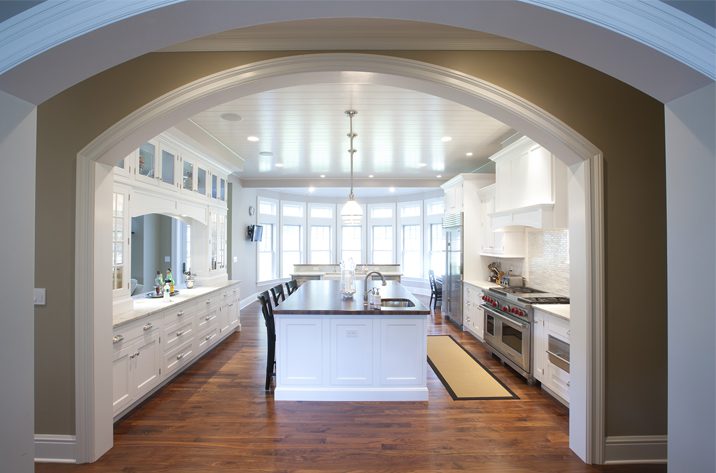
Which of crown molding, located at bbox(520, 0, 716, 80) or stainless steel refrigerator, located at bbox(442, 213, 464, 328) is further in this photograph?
stainless steel refrigerator, located at bbox(442, 213, 464, 328)

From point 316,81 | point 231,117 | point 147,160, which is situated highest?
point 231,117

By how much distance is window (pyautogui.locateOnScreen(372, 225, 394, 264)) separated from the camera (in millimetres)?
9961

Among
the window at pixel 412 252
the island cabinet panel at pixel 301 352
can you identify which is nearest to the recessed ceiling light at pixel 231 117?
the island cabinet panel at pixel 301 352

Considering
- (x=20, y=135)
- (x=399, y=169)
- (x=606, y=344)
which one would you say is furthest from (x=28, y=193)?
(x=399, y=169)

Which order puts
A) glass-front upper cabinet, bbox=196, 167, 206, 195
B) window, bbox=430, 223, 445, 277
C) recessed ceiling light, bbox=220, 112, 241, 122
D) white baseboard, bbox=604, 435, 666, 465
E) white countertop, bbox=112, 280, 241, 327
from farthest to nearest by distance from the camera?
window, bbox=430, 223, 445, 277 < glass-front upper cabinet, bbox=196, 167, 206, 195 < recessed ceiling light, bbox=220, 112, 241, 122 < white countertop, bbox=112, 280, 241, 327 < white baseboard, bbox=604, 435, 666, 465

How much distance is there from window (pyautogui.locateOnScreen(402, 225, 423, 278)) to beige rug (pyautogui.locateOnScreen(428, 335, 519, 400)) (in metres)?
4.61

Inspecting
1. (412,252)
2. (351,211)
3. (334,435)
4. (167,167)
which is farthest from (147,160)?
(412,252)

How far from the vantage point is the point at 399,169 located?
252 inches

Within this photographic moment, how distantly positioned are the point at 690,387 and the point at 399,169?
18.4ft

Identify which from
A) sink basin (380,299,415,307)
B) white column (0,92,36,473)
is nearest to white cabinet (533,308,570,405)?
sink basin (380,299,415,307)

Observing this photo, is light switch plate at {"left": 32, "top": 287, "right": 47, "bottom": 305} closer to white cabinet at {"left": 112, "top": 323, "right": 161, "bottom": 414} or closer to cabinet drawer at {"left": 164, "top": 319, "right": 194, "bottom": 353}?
white cabinet at {"left": 112, "top": 323, "right": 161, "bottom": 414}

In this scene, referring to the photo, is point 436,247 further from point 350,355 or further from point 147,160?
point 147,160

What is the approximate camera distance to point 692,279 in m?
1.09

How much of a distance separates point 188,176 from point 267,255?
4.53 metres
